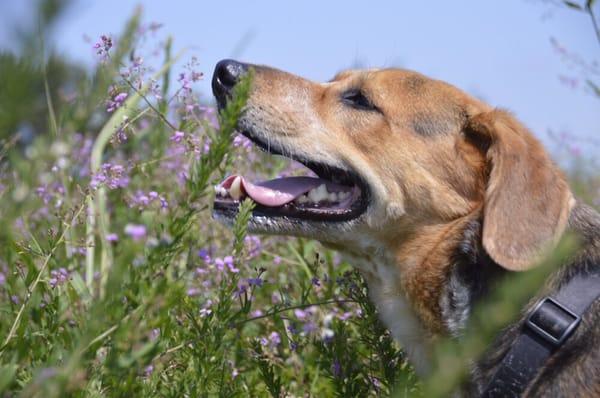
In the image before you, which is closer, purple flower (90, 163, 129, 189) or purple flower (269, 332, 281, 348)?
purple flower (90, 163, 129, 189)

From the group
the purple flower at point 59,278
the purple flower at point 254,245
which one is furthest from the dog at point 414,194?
the purple flower at point 59,278

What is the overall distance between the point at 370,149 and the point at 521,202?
946 mm

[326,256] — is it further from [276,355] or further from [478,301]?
[478,301]

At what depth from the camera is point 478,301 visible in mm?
3172

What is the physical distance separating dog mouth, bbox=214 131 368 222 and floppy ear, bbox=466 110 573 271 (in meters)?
0.76

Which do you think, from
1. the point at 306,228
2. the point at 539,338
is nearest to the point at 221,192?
the point at 306,228

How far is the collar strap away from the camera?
2.82m

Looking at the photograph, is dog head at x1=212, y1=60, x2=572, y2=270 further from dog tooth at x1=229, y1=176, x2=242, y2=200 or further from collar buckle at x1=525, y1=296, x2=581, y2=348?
collar buckle at x1=525, y1=296, x2=581, y2=348

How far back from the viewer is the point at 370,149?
151 inches

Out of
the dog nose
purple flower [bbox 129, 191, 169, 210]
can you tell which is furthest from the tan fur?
purple flower [bbox 129, 191, 169, 210]

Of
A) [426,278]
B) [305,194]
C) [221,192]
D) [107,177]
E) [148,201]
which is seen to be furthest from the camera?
[305,194]

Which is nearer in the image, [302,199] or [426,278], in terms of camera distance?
[426,278]

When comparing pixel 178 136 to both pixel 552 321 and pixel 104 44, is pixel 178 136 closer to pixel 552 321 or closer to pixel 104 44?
pixel 104 44

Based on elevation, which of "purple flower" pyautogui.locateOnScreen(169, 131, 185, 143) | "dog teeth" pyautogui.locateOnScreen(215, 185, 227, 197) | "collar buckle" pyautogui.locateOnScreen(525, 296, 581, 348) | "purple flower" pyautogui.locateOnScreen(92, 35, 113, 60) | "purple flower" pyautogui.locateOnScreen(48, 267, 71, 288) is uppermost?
"purple flower" pyautogui.locateOnScreen(92, 35, 113, 60)
